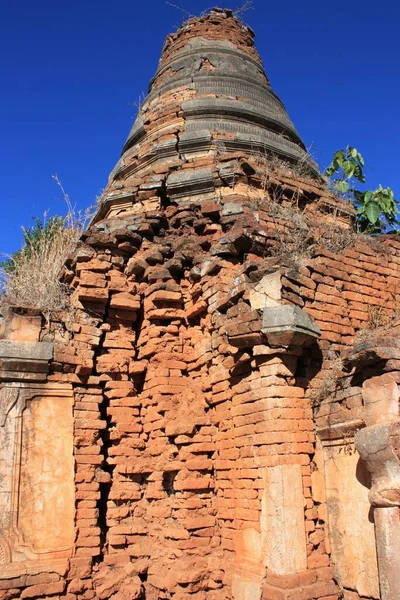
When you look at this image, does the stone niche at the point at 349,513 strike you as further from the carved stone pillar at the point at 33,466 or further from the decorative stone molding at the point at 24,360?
the decorative stone molding at the point at 24,360

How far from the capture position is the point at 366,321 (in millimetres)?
6031

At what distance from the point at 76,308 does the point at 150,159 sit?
2661 millimetres

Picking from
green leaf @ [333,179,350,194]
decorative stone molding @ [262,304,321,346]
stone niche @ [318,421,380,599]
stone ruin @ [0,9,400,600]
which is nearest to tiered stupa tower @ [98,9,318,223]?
stone ruin @ [0,9,400,600]

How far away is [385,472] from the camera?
4.28 meters

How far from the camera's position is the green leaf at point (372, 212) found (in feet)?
27.4

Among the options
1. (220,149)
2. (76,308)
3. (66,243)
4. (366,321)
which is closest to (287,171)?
(220,149)

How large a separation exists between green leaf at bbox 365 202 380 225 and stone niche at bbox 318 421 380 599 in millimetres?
4225

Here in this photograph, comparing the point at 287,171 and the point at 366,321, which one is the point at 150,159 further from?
the point at 366,321

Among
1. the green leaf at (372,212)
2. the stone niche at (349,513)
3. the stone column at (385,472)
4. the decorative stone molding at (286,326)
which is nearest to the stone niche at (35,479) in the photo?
the decorative stone molding at (286,326)

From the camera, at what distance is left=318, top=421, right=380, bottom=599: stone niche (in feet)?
15.1

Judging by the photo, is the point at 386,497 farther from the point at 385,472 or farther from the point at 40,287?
the point at 40,287

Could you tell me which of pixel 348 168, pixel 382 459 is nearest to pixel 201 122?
pixel 348 168

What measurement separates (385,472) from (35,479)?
3.33 meters

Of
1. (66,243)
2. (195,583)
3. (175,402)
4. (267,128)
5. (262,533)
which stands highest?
(267,128)
